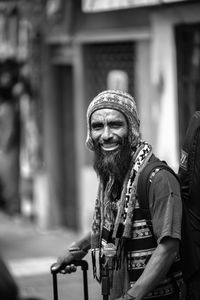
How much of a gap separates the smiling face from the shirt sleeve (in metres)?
0.30

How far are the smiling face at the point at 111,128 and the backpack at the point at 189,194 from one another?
0.57ft

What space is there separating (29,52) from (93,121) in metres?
9.17

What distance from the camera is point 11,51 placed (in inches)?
577

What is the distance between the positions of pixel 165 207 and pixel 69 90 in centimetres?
904

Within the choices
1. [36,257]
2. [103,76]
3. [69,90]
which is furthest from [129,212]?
[69,90]

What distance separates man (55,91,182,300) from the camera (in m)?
3.95

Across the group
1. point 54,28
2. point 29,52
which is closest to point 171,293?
point 54,28

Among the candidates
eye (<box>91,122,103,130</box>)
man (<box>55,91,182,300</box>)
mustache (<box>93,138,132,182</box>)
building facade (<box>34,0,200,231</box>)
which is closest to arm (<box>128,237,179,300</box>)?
man (<box>55,91,182,300</box>)

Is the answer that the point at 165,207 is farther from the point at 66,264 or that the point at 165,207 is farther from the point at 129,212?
the point at 66,264

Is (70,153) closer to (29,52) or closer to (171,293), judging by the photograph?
(29,52)

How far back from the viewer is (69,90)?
42.4ft

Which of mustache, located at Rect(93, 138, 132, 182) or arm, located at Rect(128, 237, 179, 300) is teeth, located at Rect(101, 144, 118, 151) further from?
arm, located at Rect(128, 237, 179, 300)

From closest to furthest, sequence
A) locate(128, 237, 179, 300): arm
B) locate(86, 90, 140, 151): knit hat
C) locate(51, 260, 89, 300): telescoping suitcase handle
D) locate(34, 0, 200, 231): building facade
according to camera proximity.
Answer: locate(128, 237, 179, 300): arm → locate(86, 90, 140, 151): knit hat → locate(51, 260, 89, 300): telescoping suitcase handle → locate(34, 0, 200, 231): building facade

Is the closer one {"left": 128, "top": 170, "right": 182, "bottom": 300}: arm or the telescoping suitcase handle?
{"left": 128, "top": 170, "right": 182, "bottom": 300}: arm
